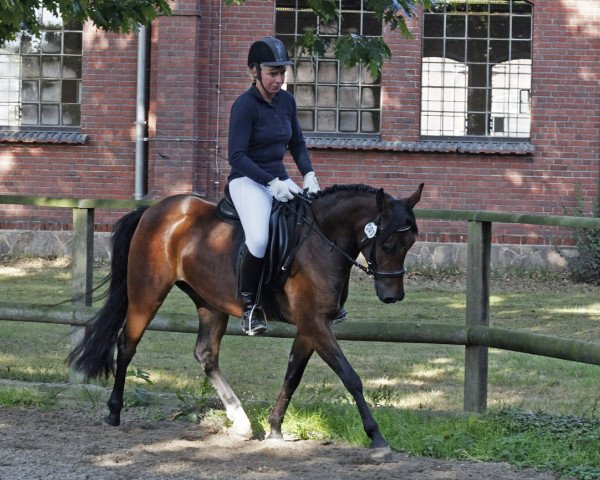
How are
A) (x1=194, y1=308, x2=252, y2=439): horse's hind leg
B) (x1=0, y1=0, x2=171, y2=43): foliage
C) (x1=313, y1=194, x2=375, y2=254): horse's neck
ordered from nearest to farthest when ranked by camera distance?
1. (x1=313, y1=194, x2=375, y2=254): horse's neck
2. (x1=194, y1=308, x2=252, y2=439): horse's hind leg
3. (x1=0, y1=0, x2=171, y2=43): foliage

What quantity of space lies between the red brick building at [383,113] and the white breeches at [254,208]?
10051 millimetres

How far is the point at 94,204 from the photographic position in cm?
864

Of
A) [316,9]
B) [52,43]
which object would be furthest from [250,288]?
[52,43]

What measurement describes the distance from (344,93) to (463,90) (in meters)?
1.77

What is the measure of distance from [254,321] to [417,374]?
3800mm

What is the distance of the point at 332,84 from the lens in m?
18.0

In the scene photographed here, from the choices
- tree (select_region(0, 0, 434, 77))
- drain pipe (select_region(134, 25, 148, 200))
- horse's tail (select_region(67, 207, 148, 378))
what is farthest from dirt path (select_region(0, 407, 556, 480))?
drain pipe (select_region(134, 25, 148, 200))

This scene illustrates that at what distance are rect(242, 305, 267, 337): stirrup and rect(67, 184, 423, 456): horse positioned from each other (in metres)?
0.13

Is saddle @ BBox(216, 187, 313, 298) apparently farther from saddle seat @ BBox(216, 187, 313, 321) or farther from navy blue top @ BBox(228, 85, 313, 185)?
navy blue top @ BBox(228, 85, 313, 185)

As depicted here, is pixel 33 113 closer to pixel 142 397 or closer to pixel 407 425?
pixel 142 397

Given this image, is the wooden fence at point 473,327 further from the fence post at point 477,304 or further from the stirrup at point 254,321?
the stirrup at point 254,321

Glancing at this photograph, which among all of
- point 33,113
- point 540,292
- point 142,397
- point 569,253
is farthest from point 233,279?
point 33,113

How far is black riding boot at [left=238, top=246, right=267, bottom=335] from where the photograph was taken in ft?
23.7

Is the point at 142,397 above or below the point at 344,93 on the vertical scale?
below
